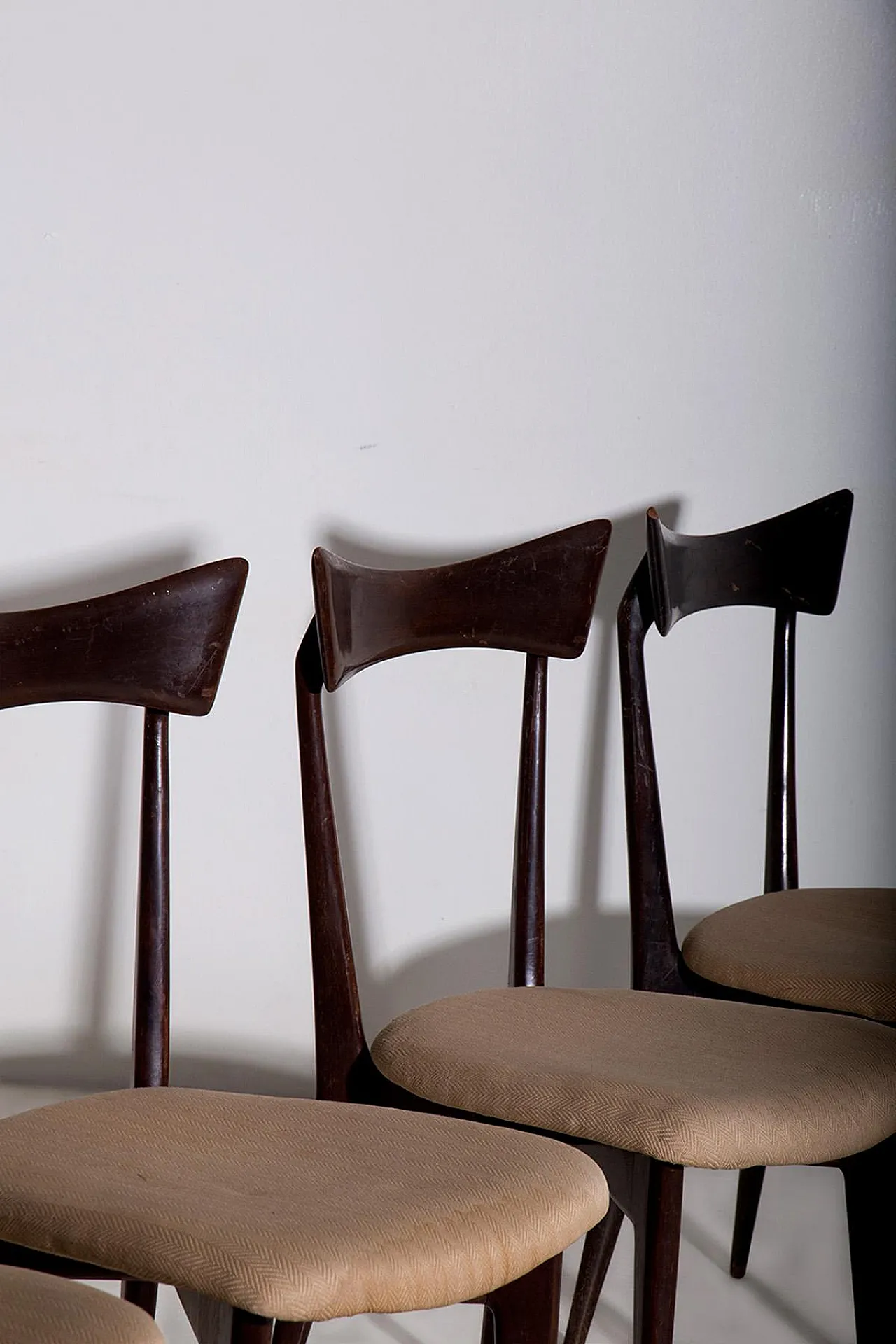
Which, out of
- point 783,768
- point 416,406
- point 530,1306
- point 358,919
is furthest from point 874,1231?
point 416,406

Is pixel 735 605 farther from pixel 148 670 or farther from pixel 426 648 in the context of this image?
pixel 148 670

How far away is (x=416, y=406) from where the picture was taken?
135 cm

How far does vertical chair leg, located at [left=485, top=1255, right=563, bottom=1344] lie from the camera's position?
75 centimetres

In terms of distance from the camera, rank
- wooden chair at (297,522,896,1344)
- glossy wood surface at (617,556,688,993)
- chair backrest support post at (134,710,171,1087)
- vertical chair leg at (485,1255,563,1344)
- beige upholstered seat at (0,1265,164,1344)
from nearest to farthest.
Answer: beige upholstered seat at (0,1265,164,1344), vertical chair leg at (485,1255,563,1344), wooden chair at (297,522,896,1344), chair backrest support post at (134,710,171,1087), glossy wood surface at (617,556,688,993)

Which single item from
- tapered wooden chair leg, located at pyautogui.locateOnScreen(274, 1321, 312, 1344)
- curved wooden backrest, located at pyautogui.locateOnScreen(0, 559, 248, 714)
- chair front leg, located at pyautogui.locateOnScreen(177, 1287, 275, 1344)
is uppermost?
curved wooden backrest, located at pyautogui.locateOnScreen(0, 559, 248, 714)

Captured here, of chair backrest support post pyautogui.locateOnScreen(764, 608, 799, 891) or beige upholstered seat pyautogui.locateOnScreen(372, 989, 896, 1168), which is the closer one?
beige upholstered seat pyautogui.locateOnScreen(372, 989, 896, 1168)

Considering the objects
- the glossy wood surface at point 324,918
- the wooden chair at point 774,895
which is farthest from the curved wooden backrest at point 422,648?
the wooden chair at point 774,895

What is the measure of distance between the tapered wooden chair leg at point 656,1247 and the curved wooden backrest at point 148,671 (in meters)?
0.37

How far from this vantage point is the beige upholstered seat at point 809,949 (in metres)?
1.06

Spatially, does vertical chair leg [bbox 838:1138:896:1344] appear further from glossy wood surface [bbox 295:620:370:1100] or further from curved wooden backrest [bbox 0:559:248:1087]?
curved wooden backrest [bbox 0:559:248:1087]

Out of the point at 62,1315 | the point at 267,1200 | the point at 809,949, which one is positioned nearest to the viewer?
the point at 62,1315

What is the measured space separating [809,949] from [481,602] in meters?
0.43

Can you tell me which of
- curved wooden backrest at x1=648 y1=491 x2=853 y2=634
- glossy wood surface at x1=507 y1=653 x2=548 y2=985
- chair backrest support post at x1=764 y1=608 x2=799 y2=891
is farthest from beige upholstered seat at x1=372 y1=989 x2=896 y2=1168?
curved wooden backrest at x1=648 y1=491 x2=853 y2=634

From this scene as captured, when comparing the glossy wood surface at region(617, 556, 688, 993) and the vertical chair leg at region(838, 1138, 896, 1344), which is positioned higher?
the glossy wood surface at region(617, 556, 688, 993)
